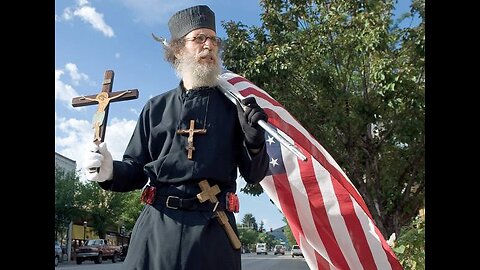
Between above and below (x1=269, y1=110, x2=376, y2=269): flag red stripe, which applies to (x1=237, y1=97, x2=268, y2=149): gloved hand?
above

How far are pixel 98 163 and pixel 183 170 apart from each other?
0.32m

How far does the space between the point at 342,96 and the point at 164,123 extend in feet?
18.9

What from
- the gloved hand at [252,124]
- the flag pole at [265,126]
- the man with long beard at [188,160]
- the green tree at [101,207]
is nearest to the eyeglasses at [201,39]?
the man with long beard at [188,160]

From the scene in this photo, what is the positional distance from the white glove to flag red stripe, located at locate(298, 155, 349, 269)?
1.27 meters

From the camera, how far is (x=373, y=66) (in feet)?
22.8

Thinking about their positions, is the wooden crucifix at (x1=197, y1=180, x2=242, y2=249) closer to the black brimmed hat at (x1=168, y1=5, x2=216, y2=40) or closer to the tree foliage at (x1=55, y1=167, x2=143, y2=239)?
the black brimmed hat at (x1=168, y1=5, x2=216, y2=40)

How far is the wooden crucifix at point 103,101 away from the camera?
1.99 m

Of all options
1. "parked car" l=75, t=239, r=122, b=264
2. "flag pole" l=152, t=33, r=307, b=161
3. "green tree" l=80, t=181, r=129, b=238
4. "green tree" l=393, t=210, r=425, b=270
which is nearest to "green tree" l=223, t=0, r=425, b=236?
"green tree" l=393, t=210, r=425, b=270

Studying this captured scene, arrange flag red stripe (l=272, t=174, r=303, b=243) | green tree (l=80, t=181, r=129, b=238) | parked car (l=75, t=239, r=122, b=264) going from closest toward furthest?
flag red stripe (l=272, t=174, r=303, b=243)
parked car (l=75, t=239, r=122, b=264)
green tree (l=80, t=181, r=129, b=238)

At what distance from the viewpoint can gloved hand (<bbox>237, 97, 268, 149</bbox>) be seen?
2051 millimetres
